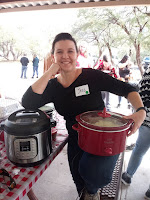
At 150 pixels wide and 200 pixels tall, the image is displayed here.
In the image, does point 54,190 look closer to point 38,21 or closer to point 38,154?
point 38,154

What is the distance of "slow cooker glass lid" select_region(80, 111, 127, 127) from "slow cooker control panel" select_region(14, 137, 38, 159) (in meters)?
0.30

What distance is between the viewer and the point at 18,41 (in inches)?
1076

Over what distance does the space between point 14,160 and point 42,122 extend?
263 mm

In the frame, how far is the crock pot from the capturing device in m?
0.86

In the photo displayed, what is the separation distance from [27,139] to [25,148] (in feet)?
0.18

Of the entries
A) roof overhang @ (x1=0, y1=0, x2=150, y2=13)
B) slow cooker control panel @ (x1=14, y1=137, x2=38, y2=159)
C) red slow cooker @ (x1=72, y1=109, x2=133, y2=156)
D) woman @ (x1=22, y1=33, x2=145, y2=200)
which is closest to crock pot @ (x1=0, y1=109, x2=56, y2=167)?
slow cooker control panel @ (x1=14, y1=137, x2=38, y2=159)

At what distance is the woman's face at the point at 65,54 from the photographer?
4.11ft

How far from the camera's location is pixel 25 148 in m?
0.88

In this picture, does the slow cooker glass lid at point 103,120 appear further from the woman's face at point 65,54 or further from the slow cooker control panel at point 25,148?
the woman's face at point 65,54

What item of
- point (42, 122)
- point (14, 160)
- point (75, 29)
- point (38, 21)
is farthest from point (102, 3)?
point (38, 21)

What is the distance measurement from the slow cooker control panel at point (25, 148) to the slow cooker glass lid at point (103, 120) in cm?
30

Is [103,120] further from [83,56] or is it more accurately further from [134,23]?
[134,23]

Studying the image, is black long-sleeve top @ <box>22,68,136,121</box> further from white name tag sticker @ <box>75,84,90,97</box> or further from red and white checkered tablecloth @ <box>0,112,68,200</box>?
red and white checkered tablecloth @ <box>0,112,68,200</box>

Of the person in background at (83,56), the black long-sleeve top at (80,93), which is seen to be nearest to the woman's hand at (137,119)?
the black long-sleeve top at (80,93)
